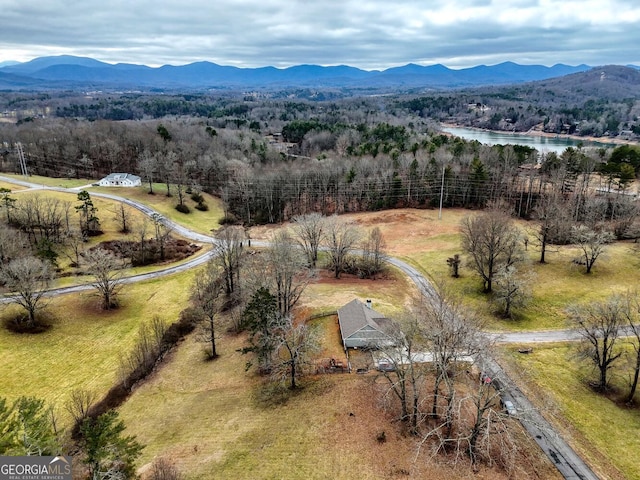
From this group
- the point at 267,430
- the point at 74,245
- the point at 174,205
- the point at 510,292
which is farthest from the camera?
the point at 174,205

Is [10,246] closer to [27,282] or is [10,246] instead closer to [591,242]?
[27,282]

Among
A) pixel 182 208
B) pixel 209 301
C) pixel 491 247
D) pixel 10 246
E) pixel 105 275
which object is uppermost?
pixel 10 246

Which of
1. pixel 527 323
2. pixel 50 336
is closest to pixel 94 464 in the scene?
pixel 50 336

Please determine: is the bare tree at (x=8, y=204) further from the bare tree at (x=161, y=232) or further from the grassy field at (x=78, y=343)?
the grassy field at (x=78, y=343)

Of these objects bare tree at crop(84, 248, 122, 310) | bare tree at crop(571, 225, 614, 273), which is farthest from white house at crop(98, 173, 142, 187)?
bare tree at crop(571, 225, 614, 273)

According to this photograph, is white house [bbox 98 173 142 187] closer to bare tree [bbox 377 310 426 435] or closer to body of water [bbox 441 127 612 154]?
bare tree [bbox 377 310 426 435]

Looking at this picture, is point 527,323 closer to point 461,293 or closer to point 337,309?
point 461,293

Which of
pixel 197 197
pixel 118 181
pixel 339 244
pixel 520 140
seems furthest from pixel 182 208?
pixel 520 140
